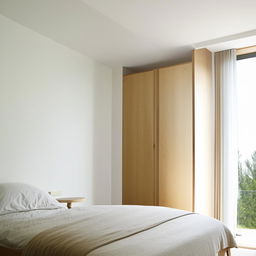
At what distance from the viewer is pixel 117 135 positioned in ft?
17.4

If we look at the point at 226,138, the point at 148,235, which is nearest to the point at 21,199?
the point at 148,235

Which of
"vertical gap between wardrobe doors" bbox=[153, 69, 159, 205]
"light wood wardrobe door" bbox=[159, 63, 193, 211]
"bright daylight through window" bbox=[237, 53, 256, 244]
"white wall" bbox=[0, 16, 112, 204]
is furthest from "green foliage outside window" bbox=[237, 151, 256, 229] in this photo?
"white wall" bbox=[0, 16, 112, 204]

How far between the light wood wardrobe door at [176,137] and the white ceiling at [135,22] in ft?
1.38

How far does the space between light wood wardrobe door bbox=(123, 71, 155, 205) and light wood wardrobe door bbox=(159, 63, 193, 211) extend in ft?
0.58

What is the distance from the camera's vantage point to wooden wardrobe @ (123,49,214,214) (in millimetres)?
4559

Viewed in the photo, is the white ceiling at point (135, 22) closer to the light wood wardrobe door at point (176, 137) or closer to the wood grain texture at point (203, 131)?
the wood grain texture at point (203, 131)

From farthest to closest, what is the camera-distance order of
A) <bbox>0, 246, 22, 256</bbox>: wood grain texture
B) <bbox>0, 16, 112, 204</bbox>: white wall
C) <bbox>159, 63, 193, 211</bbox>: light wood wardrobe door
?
<bbox>159, 63, 193, 211</bbox>: light wood wardrobe door, <bbox>0, 16, 112, 204</bbox>: white wall, <bbox>0, 246, 22, 256</bbox>: wood grain texture

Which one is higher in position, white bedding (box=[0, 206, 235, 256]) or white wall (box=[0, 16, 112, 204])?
white wall (box=[0, 16, 112, 204])

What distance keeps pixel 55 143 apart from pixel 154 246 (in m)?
2.45

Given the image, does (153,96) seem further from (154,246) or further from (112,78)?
(154,246)

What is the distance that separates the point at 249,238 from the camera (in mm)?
4398

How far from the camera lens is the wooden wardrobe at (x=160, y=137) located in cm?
456

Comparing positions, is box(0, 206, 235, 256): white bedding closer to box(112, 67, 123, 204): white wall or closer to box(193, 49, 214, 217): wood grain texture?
box(193, 49, 214, 217): wood grain texture

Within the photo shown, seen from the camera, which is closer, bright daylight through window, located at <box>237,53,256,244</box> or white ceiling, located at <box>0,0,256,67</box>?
white ceiling, located at <box>0,0,256,67</box>
